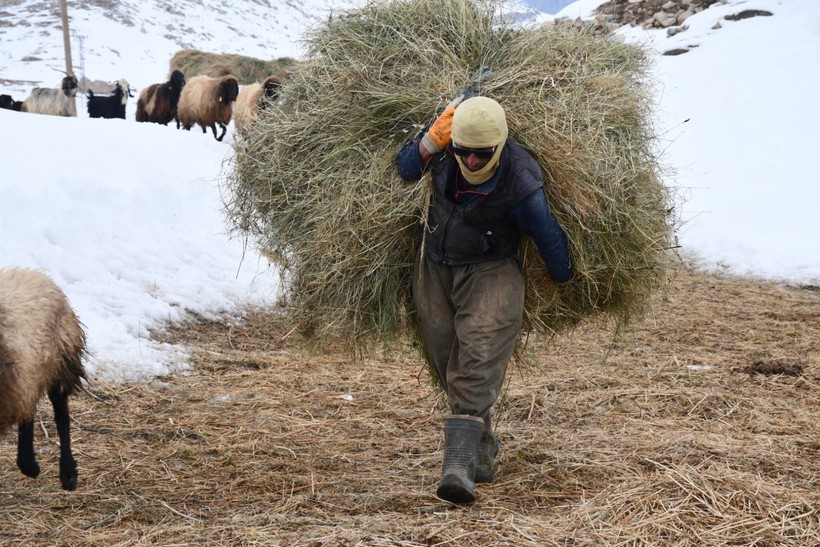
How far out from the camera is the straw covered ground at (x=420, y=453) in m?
3.40

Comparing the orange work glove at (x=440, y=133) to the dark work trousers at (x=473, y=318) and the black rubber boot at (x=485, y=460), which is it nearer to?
the dark work trousers at (x=473, y=318)

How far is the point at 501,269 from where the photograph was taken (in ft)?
12.4

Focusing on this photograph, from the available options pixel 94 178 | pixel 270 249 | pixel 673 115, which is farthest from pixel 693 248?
pixel 270 249

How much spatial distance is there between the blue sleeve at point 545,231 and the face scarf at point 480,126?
0.76 feet

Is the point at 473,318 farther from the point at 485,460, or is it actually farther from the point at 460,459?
the point at 485,460

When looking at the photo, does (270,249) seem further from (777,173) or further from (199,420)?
(777,173)

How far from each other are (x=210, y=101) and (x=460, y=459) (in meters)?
16.5

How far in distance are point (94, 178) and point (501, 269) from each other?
600cm

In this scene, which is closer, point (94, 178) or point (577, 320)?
point (577, 320)

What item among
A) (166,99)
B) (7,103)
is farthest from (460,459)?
(7,103)

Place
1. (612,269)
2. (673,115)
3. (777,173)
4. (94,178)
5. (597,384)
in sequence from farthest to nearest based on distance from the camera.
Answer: (673,115)
(777,173)
(94,178)
(597,384)
(612,269)

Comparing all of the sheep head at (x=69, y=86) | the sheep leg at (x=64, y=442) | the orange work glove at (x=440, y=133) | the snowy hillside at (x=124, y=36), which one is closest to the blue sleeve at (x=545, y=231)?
the orange work glove at (x=440, y=133)

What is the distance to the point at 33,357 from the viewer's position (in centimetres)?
402

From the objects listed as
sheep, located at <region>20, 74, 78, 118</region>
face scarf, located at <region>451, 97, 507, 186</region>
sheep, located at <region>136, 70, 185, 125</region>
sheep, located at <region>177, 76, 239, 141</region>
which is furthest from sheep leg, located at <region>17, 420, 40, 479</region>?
sheep, located at <region>136, 70, 185, 125</region>
